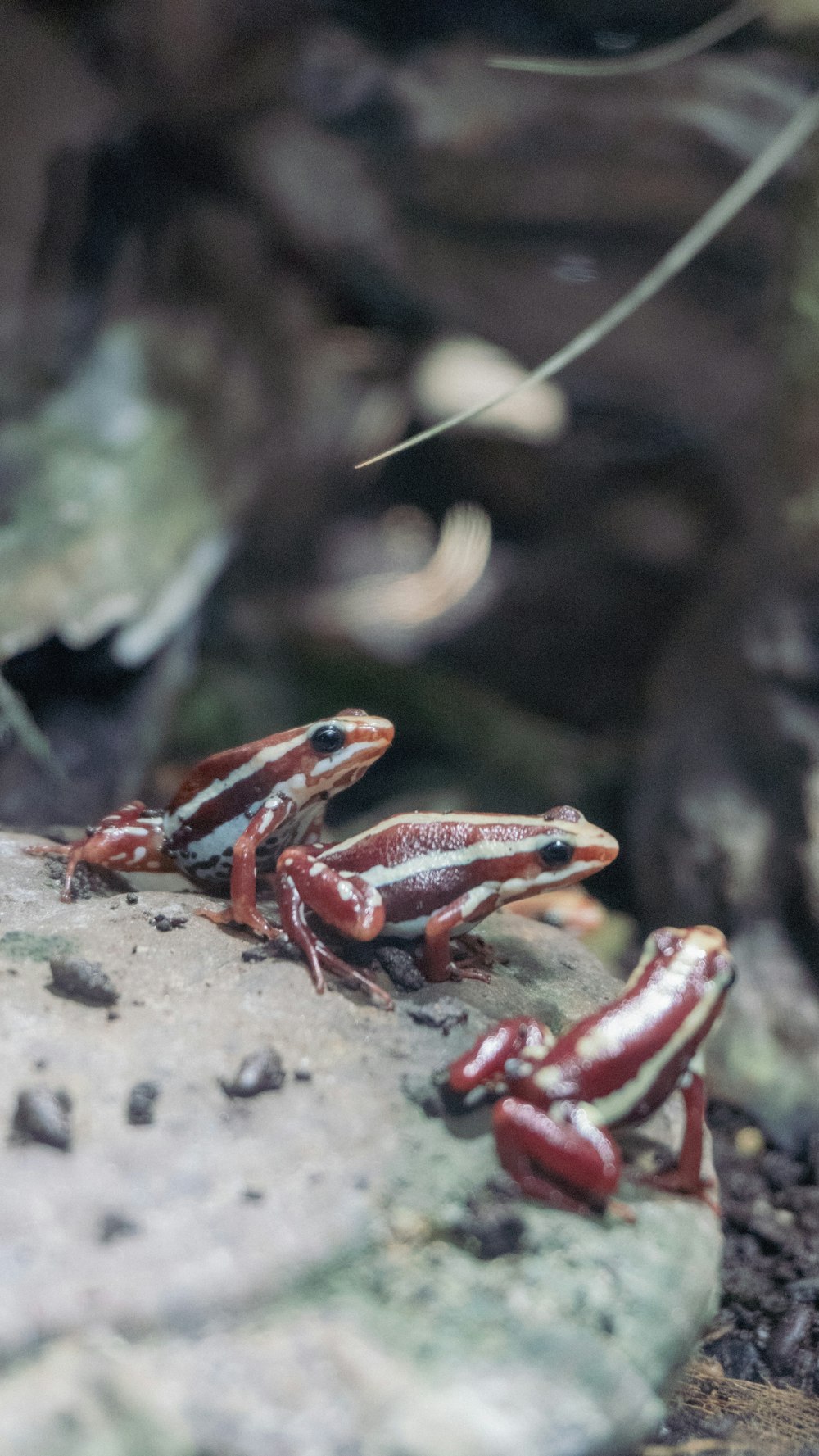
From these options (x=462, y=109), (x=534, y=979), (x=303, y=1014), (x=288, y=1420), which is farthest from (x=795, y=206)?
(x=288, y=1420)

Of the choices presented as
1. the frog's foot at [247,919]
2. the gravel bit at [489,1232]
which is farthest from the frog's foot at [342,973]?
the gravel bit at [489,1232]

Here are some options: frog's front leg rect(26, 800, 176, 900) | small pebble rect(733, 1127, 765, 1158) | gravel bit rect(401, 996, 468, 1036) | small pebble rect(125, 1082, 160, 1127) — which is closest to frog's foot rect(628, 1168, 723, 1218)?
gravel bit rect(401, 996, 468, 1036)

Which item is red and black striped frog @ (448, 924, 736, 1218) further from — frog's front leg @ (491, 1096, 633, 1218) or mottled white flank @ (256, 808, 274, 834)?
mottled white flank @ (256, 808, 274, 834)

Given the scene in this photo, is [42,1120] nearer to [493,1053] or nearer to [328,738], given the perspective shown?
[493,1053]

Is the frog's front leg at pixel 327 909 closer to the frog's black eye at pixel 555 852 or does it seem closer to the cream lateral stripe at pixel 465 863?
the cream lateral stripe at pixel 465 863

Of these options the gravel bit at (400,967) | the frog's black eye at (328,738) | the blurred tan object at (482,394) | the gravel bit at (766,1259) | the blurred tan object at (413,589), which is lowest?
the blurred tan object at (413,589)

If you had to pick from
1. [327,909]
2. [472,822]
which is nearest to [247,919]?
[327,909]
